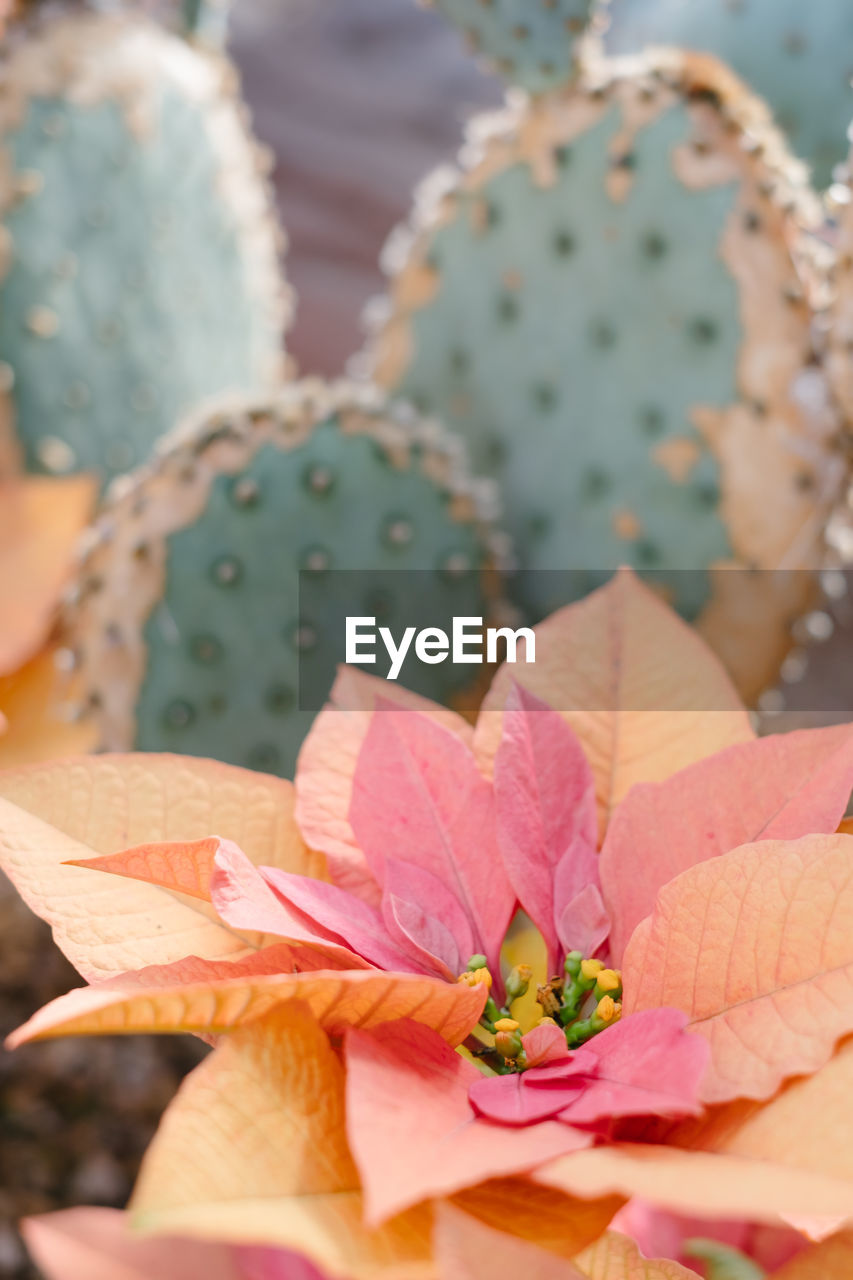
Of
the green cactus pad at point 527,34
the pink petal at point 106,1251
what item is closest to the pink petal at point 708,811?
the pink petal at point 106,1251

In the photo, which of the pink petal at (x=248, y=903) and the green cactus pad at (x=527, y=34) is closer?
the pink petal at (x=248, y=903)

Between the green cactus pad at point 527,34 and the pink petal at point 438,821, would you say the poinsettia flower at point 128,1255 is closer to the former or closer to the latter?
the pink petal at point 438,821

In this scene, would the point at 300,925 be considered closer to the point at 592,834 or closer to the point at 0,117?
the point at 592,834

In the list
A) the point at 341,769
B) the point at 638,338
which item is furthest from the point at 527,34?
the point at 341,769

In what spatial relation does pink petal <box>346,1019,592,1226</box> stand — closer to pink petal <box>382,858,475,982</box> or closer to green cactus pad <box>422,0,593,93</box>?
pink petal <box>382,858,475,982</box>

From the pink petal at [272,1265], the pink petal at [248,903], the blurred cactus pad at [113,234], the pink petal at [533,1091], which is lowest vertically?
the pink petal at [272,1265]

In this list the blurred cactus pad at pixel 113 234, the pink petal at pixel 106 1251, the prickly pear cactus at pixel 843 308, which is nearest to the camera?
the pink petal at pixel 106 1251

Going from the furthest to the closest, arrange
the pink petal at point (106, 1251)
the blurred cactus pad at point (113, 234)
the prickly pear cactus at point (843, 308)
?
the blurred cactus pad at point (113, 234) < the prickly pear cactus at point (843, 308) < the pink petal at point (106, 1251)

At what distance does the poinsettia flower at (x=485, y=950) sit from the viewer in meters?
0.16

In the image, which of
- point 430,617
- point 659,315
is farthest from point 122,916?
point 659,315

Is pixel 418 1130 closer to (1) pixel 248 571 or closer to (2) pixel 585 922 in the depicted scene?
(2) pixel 585 922

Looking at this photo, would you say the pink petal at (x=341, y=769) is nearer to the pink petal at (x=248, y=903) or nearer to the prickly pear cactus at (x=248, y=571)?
the pink petal at (x=248, y=903)

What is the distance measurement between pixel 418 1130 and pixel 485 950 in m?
0.07

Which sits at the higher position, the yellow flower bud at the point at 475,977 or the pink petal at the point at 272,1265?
the yellow flower bud at the point at 475,977
